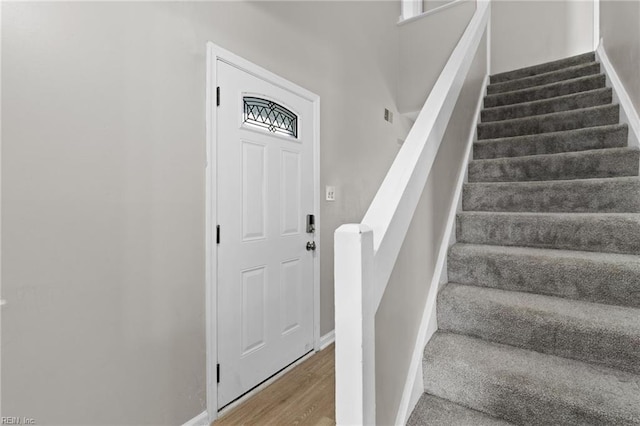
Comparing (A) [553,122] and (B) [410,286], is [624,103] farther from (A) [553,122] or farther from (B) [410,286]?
(B) [410,286]

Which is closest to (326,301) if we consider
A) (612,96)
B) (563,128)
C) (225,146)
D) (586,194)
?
(225,146)

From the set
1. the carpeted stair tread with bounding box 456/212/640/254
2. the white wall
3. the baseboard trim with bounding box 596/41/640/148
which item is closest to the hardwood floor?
the carpeted stair tread with bounding box 456/212/640/254

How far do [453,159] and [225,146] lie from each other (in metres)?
1.26

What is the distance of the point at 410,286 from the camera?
1.13 metres

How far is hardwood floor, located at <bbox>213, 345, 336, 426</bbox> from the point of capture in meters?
1.72

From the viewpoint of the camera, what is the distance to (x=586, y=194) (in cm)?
155

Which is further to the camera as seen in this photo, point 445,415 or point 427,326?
point 427,326

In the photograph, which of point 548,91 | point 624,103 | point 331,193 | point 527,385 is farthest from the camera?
point 331,193

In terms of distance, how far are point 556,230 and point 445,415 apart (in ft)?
3.16

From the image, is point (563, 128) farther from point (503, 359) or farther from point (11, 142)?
point (11, 142)

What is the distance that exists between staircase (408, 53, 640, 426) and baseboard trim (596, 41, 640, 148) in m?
0.05

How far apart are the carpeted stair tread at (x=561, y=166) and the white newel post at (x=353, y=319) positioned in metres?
1.48

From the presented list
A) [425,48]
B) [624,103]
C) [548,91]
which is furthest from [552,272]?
[425,48]

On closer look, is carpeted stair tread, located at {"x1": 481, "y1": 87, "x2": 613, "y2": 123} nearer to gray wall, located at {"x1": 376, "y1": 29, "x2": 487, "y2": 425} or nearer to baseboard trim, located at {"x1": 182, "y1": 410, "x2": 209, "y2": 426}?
gray wall, located at {"x1": 376, "y1": 29, "x2": 487, "y2": 425}
